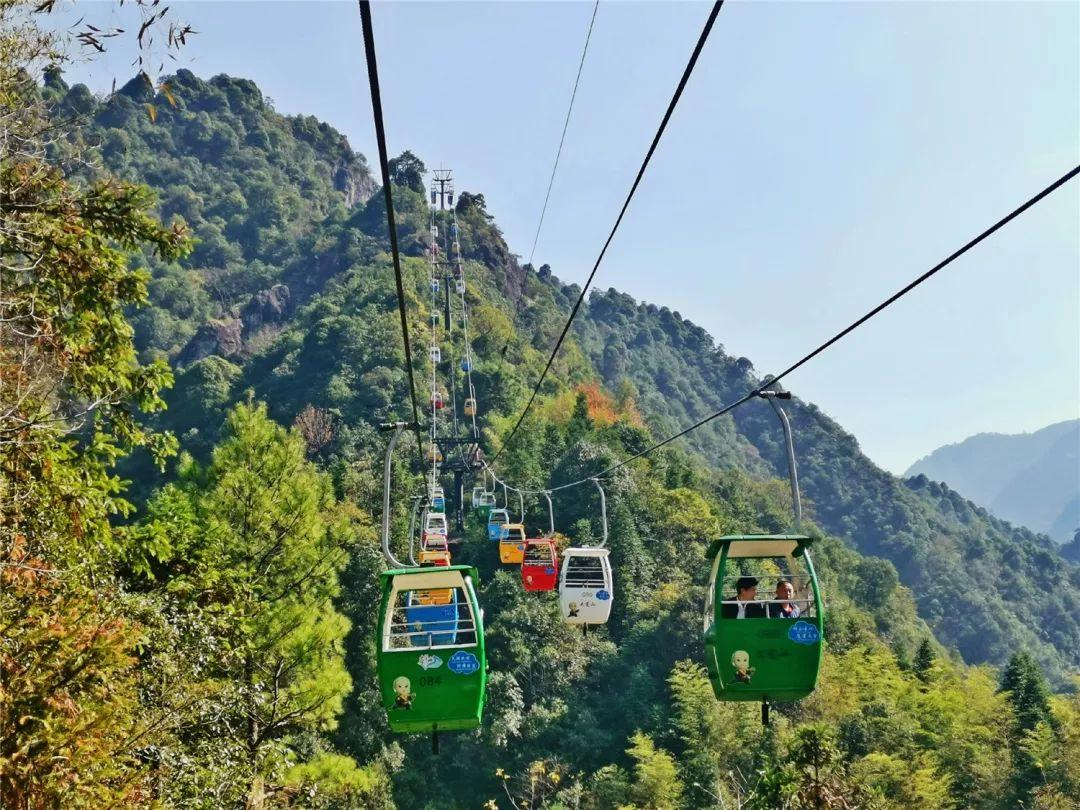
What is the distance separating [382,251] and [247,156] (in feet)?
139

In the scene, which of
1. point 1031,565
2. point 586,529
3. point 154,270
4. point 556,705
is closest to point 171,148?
point 154,270

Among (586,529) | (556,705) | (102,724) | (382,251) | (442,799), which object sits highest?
(382,251)

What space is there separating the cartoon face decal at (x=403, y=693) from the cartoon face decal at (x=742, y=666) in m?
2.89

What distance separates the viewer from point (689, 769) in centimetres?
2881

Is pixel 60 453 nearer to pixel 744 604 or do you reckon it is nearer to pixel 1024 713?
pixel 744 604

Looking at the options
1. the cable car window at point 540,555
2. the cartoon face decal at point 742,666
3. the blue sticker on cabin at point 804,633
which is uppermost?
the cable car window at point 540,555

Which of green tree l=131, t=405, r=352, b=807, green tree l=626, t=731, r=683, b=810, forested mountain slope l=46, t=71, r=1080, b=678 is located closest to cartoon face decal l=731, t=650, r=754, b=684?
green tree l=131, t=405, r=352, b=807

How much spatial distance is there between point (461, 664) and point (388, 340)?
46.7 meters

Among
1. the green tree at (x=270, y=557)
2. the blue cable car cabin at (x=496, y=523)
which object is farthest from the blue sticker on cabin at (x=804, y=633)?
the blue cable car cabin at (x=496, y=523)

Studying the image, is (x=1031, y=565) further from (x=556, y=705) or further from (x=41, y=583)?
(x=41, y=583)

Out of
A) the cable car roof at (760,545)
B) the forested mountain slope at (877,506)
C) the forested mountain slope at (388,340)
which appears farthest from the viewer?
the forested mountain slope at (877,506)

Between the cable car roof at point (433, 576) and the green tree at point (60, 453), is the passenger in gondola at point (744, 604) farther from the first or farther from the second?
the green tree at point (60, 453)

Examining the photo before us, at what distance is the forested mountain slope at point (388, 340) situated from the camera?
181ft

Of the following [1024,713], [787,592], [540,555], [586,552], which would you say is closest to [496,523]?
[540,555]
